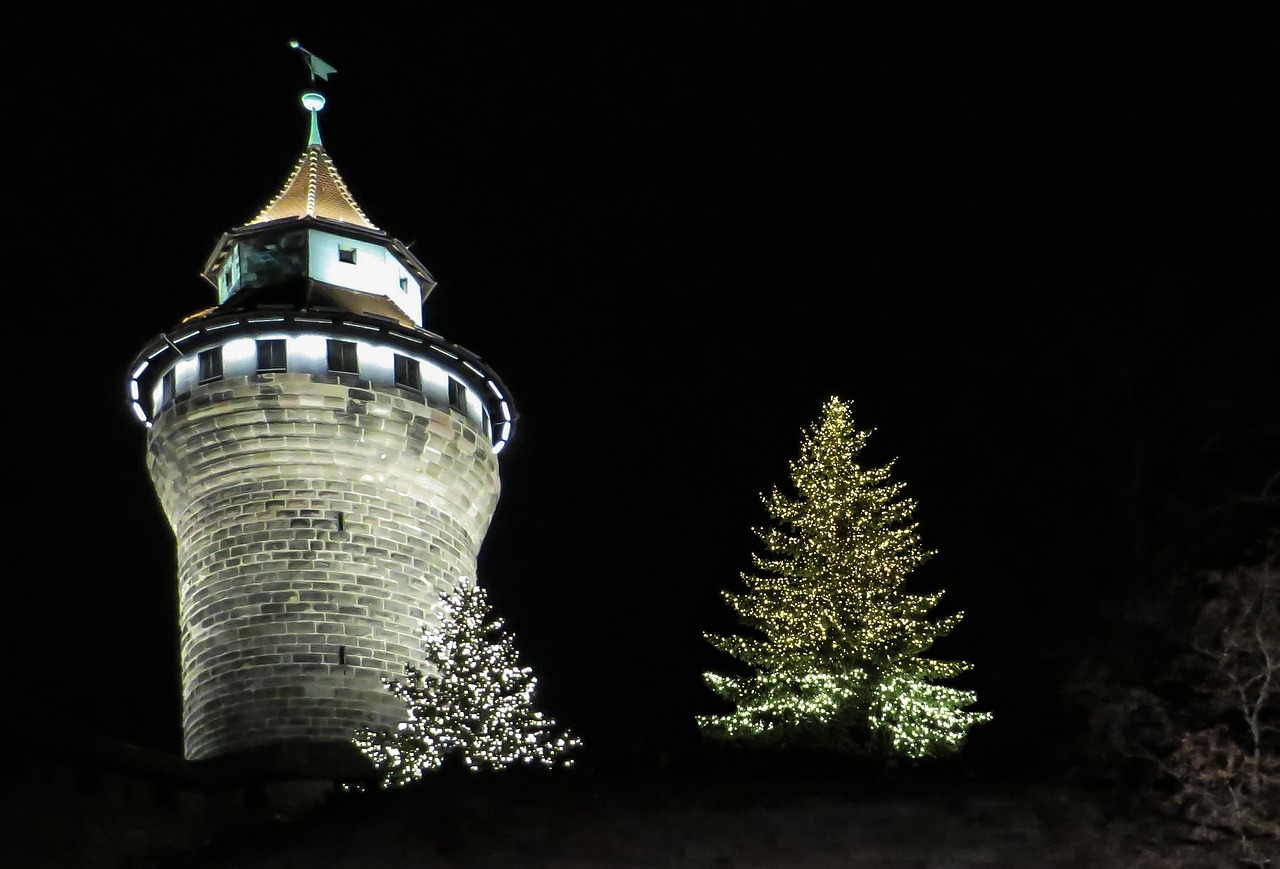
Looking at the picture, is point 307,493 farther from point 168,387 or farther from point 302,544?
point 168,387

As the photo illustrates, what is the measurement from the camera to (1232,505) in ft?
96.8

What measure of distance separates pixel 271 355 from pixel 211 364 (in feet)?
3.74

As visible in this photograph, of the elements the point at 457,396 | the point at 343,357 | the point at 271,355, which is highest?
the point at 271,355

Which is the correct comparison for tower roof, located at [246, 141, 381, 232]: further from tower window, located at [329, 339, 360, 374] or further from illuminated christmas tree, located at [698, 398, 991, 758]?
illuminated christmas tree, located at [698, 398, 991, 758]

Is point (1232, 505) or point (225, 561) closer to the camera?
point (1232, 505)

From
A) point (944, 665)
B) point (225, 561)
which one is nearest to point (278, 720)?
point (225, 561)

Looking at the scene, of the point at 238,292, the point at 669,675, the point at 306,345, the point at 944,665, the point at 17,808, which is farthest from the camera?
the point at 669,675

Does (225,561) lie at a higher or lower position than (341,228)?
lower

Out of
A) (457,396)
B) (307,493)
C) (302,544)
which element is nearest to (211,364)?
(307,493)

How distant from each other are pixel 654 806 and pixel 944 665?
33.2ft

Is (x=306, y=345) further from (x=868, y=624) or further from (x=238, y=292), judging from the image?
(x=868, y=624)

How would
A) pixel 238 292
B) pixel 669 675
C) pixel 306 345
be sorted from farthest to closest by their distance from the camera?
pixel 669 675
pixel 238 292
pixel 306 345

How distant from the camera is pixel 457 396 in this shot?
3706 cm

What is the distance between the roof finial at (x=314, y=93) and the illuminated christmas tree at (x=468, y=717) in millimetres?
13785
